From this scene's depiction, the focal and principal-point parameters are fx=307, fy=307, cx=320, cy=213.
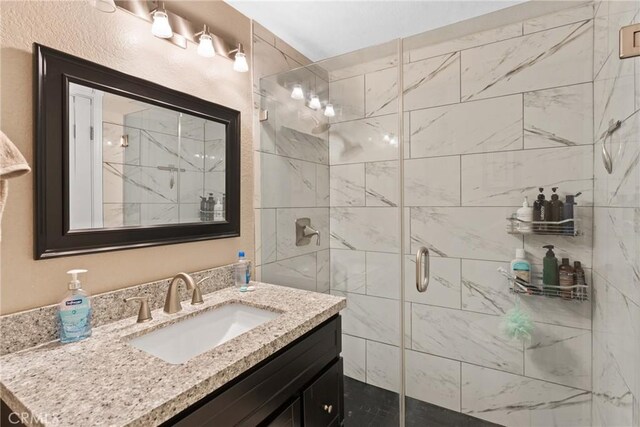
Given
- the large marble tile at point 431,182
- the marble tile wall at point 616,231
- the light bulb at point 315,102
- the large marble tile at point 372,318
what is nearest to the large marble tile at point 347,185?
the large marble tile at point 431,182

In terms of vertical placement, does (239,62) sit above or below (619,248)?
above

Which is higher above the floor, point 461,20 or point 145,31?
point 461,20

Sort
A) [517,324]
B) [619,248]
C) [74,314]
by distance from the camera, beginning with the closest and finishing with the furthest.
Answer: [74,314]
[619,248]
[517,324]

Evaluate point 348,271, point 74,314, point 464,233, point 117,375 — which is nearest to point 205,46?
point 74,314

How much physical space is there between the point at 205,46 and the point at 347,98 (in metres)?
0.84

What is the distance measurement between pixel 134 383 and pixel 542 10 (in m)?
2.33

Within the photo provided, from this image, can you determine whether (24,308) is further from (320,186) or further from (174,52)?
(320,186)

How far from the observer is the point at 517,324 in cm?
→ 168

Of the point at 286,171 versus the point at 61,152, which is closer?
the point at 61,152

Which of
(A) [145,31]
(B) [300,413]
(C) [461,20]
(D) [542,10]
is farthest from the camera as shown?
(C) [461,20]

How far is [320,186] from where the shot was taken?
1978 mm

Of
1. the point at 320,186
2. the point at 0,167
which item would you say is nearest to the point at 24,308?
the point at 0,167

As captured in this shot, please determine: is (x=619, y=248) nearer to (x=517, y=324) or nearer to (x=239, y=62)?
(x=517, y=324)

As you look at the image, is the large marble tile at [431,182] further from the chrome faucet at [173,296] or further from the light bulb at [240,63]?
the chrome faucet at [173,296]
